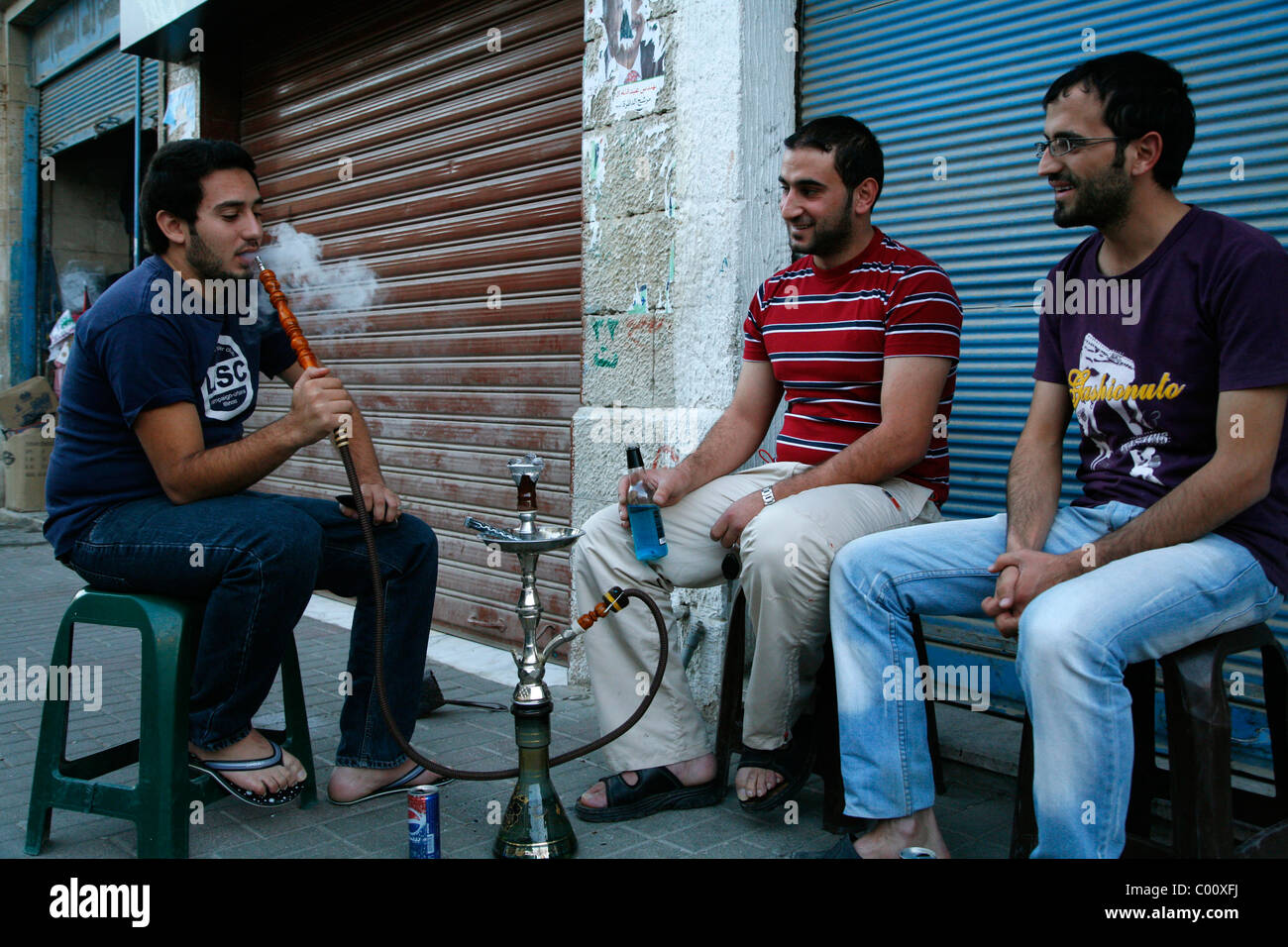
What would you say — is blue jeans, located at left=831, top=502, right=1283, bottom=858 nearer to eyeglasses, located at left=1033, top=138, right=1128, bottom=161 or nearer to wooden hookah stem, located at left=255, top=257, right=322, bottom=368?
eyeglasses, located at left=1033, top=138, right=1128, bottom=161

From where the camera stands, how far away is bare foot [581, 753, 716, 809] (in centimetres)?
299

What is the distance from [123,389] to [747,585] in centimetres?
170

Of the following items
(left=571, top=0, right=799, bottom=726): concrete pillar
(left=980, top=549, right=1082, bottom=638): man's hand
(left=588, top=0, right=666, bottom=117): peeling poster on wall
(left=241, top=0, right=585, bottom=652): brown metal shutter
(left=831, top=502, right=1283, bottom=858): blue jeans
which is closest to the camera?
(left=831, top=502, right=1283, bottom=858): blue jeans

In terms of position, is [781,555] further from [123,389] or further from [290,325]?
[123,389]

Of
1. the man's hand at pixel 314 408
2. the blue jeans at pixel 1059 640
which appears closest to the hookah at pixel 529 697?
the man's hand at pixel 314 408

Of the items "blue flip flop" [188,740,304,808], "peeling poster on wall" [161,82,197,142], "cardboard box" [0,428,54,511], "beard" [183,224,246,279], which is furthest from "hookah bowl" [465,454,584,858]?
"cardboard box" [0,428,54,511]

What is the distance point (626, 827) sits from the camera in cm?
292

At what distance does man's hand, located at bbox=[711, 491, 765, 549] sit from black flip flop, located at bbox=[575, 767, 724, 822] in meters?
0.70

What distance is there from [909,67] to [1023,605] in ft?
7.39

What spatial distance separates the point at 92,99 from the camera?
965 cm

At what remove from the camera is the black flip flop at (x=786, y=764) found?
287 centimetres

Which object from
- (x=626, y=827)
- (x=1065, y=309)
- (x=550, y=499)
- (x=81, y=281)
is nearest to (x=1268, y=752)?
(x=1065, y=309)

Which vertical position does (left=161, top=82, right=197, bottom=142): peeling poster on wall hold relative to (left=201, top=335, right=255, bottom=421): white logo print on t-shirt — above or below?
above

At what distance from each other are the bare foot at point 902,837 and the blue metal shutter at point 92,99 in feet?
26.1
